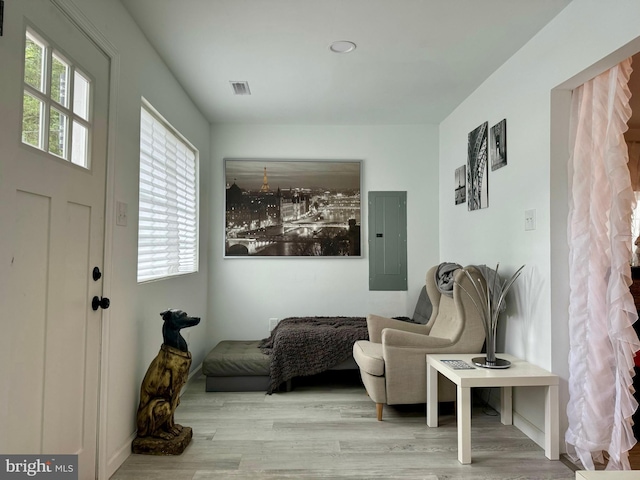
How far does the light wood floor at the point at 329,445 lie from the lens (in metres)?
2.22

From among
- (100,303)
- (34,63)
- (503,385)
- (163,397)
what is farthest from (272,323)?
(34,63)

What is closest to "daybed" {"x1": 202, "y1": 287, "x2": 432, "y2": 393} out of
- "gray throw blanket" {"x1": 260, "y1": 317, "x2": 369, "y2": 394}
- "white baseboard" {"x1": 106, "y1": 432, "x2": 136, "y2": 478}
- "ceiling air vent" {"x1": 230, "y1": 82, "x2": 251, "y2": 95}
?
"gray throw blanket" {"x1": 260, "y1": 317, "x2": 369, "y2": 394}

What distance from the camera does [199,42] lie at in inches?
→ 108

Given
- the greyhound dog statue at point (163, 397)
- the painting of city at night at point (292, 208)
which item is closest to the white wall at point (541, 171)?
the painting of city at night at point (292, 208)

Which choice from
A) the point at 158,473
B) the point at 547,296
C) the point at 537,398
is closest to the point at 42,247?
the point at 158,473

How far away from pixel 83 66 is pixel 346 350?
2696mm

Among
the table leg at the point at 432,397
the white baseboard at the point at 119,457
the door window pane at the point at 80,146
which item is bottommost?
the white baseboard at the point at 119,457

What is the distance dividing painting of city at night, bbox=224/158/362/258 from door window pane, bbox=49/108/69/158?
2596mm

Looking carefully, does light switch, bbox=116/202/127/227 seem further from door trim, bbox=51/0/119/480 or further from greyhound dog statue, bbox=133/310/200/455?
greyhound dog statue, bbox=133/310/200/455

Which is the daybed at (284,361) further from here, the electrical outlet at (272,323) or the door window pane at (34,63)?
the door window pane at (34,63)

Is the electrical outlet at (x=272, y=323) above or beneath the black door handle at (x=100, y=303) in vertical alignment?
beneath

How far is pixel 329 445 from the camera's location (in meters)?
2.55

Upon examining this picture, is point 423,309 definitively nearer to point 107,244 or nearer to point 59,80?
point 107,244

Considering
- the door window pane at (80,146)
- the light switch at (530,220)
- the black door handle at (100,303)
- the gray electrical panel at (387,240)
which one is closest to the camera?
the door window pane at (80,146)
